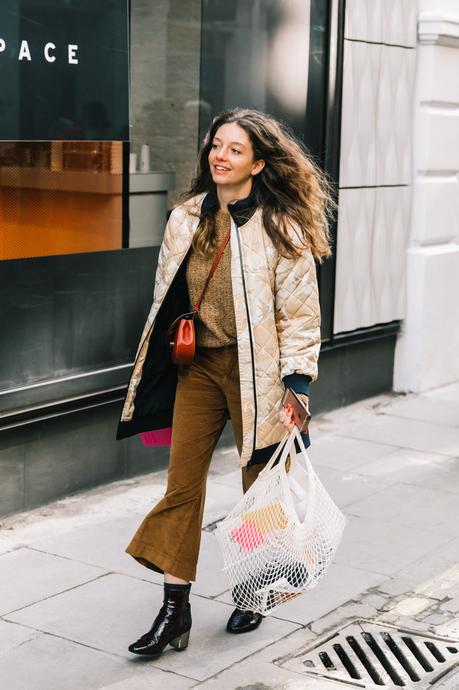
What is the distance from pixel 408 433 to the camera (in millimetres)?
8133

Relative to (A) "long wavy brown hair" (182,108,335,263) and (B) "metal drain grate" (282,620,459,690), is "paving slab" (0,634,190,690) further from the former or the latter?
(A) "long wavy brown hair" (182,108,335,263)

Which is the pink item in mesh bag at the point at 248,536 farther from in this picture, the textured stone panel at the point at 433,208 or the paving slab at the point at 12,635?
the textured stone panel at the point at 433,208

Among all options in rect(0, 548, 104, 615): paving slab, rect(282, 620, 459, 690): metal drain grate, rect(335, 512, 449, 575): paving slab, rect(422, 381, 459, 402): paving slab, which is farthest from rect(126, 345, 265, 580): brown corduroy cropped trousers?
rect(422, 381, 459, 402): paving slab

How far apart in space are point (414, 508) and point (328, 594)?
1442 mm

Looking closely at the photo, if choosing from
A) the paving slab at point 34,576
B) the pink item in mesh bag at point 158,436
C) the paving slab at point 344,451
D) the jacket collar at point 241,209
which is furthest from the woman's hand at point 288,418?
the paving slab at point 344,451

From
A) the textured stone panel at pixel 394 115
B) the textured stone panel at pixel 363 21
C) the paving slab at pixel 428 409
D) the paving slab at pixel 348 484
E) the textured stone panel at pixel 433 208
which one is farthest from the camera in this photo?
the textured stone panel at pixel 433 208

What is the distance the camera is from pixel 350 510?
6.38 m

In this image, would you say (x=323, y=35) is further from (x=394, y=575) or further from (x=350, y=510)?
(x=394, y=575)

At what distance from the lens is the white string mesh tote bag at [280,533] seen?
432cm

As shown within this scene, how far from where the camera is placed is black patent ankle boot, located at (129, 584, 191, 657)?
438cm

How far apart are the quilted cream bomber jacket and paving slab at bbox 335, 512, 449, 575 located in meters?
1.38

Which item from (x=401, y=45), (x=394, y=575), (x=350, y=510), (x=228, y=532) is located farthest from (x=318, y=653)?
(x=401, y=45)

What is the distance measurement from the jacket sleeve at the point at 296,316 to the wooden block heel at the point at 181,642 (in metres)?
1.03

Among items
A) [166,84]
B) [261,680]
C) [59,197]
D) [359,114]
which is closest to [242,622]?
[261,680]
